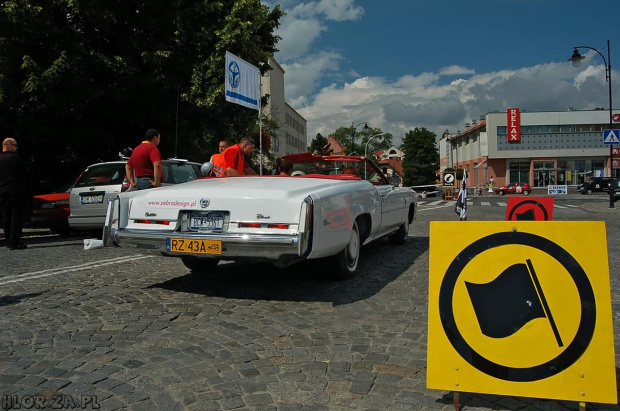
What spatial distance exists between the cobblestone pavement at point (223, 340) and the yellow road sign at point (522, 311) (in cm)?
18

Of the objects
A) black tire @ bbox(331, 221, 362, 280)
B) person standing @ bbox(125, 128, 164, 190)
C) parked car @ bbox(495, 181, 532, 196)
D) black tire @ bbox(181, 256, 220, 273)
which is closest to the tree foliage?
person standing @ bbox(125, 128, 164, 190)

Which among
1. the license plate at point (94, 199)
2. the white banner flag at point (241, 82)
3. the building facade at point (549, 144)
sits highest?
the building facade at point (549, 144)

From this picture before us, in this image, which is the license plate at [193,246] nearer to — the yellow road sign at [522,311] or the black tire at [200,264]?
the black tire at [200,264]

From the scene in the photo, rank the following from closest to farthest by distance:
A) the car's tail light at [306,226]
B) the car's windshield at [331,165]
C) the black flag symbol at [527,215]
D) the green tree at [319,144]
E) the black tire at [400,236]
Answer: the car's tail light at [306,226], the car's windshield at [331,165], the black flag symbol at [527,215], the black tire at [400,236], the green tree at [319,144]

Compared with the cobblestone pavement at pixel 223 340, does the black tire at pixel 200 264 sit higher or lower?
higher

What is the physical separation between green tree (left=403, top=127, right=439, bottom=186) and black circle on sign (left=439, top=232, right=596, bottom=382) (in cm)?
8967

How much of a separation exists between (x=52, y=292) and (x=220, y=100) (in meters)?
10.9

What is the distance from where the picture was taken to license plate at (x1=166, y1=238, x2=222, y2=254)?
4.41 m

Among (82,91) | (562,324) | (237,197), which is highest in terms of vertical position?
(82,91)

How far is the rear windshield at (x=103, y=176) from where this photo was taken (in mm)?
9789

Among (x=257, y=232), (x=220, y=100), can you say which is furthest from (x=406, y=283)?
(x=220, y=100)

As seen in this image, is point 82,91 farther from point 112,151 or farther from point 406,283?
point 406,283

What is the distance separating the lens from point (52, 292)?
16.4 feet

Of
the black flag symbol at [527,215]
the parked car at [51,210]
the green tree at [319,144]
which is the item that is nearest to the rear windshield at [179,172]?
the parked car at [51,210]
